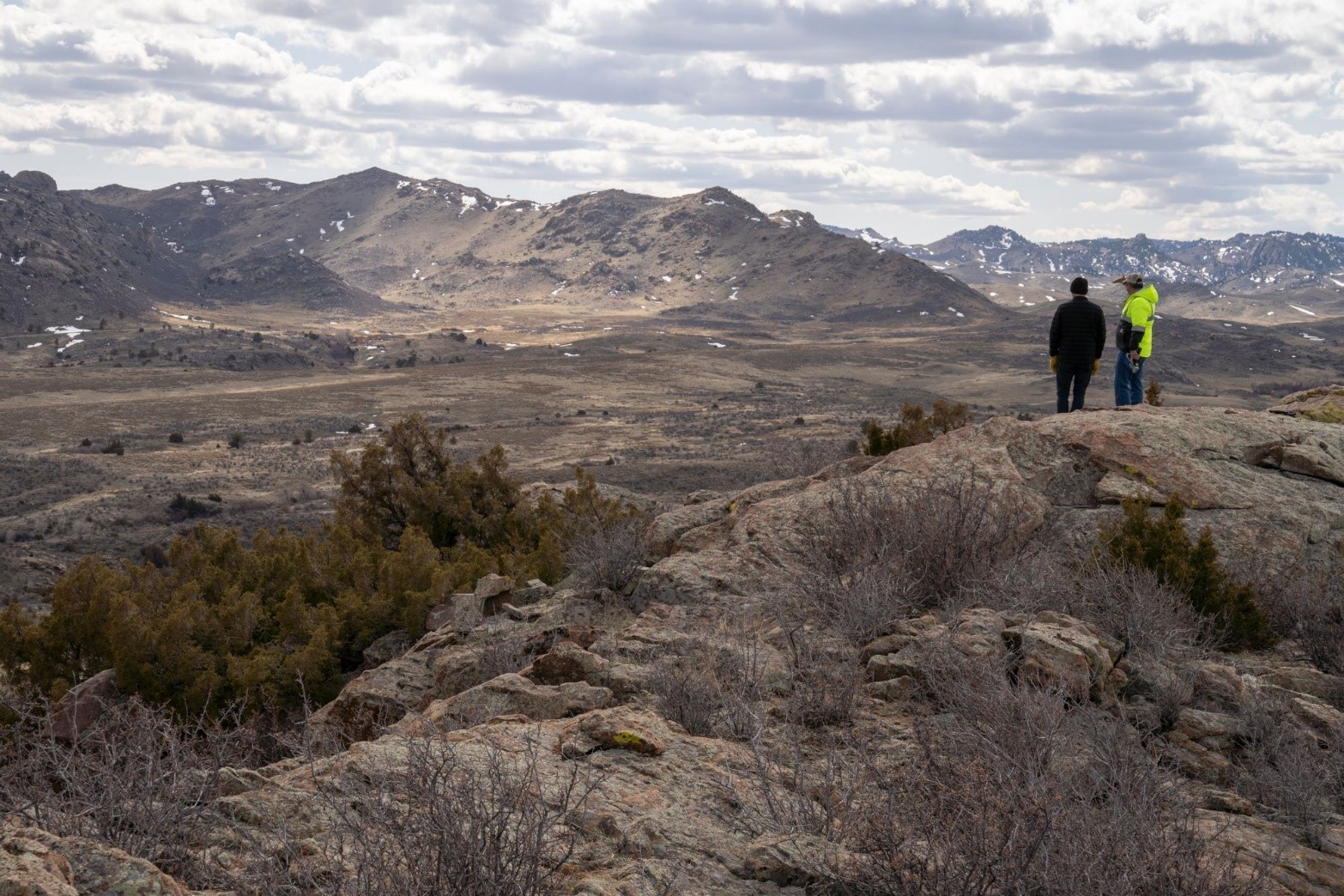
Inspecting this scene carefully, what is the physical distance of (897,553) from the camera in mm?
6801

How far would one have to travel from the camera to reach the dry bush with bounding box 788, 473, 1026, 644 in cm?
617

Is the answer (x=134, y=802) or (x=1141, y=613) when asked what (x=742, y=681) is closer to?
(x=1141, y=613)

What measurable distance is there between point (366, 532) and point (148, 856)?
1282cm

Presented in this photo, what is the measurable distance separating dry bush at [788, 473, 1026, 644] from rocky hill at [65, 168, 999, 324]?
408 feet

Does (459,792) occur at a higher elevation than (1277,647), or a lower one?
higher

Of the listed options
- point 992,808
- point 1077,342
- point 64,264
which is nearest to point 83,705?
point 992,808

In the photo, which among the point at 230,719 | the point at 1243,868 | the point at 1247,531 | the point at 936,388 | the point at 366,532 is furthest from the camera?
the point at 936,388

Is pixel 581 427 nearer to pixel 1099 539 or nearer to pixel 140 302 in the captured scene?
pixel 1099 539

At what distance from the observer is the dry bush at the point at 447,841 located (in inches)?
116

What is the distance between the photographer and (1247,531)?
8.16 meters

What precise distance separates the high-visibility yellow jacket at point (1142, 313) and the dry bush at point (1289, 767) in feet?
26.0

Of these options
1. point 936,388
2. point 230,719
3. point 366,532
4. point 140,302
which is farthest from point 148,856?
point 140,302

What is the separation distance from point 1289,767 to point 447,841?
328cm

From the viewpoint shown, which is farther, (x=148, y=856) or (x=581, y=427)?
(x=581, y=427)
